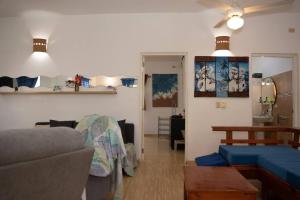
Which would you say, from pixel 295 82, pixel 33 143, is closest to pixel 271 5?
pixel 295 82

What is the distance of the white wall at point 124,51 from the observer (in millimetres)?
4562

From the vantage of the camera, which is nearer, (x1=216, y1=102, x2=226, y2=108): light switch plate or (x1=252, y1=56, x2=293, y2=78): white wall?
(x1=216, y1=102, x2=226, y2=108): light switch plate

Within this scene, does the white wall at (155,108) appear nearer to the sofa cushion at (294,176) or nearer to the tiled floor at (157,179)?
the tiled floor at (157,179)

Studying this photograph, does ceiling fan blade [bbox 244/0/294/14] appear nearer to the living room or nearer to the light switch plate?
the living room

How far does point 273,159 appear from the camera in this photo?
2.61 m

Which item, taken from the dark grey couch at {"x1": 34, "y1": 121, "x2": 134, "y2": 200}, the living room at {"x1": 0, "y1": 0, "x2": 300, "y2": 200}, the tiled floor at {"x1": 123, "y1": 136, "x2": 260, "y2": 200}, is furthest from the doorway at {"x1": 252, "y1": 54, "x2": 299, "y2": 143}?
the dark grey couch at {"x1": 34, "y1": 121, "x2": 134, "y2": 200}

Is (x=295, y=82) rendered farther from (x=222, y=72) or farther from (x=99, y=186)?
(x=99, y=186)

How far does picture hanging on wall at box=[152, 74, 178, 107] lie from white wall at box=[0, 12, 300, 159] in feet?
12.7

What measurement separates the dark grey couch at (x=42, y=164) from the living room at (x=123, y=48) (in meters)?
3.07

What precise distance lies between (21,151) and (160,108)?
7432mm

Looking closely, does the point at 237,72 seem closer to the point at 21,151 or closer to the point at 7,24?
the point at 21,151

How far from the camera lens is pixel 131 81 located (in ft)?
15.3

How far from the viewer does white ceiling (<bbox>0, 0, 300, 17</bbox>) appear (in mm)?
4098

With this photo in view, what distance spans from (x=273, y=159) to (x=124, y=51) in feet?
10.2
